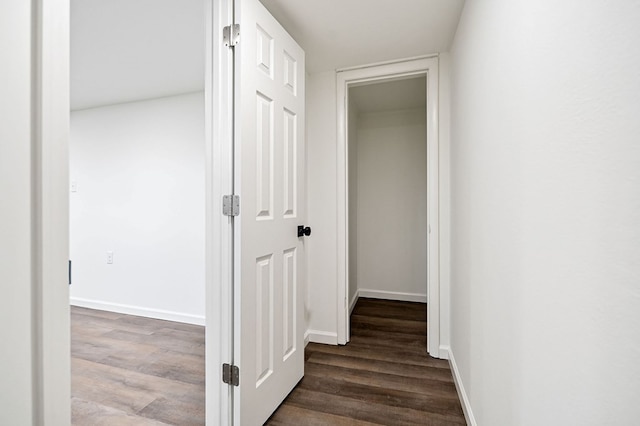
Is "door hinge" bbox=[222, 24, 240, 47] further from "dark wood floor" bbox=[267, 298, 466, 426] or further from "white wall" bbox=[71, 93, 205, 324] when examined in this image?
"dark wood floor" bbox=[267, 298, 466, 426]

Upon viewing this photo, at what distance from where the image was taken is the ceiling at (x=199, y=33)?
170cm

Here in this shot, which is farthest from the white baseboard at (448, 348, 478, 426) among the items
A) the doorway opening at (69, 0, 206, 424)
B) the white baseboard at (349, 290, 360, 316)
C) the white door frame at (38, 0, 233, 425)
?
the white door frame at (38, 0, 233, 425)

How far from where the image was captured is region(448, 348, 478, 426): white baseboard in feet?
4.78

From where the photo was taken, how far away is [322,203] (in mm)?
2512

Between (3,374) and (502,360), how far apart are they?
1357 millimetres

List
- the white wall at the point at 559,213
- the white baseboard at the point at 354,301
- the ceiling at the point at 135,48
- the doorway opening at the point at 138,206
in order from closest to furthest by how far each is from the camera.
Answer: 1. the white wall at the point at 559,213
2. the ceiling at the point at 135,48
3. the doorway opening at the point at 138,206
4. the white baseboard at the point at 354,301

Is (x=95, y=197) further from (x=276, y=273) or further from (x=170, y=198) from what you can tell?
(x=276, y=273)

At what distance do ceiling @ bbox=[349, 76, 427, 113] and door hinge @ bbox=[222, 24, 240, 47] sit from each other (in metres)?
1.79

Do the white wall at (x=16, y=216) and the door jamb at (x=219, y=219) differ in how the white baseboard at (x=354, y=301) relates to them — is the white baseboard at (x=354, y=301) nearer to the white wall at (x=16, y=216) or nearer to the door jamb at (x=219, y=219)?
the door jamb at (x=219, y=219)

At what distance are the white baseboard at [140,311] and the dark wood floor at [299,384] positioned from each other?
79 millimetres

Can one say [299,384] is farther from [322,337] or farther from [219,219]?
[219,219]

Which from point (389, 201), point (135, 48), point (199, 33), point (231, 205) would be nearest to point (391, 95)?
point (389, 201)

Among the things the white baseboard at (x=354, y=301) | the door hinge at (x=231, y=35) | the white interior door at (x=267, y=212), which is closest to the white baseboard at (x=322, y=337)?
the white interior door at (x=267, y=212)

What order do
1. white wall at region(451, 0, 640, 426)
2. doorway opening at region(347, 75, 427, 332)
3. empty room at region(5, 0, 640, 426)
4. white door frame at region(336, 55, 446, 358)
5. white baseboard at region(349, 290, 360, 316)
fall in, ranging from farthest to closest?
doorway opening at region(347, 75, 427, 332), white baseboard at region(349, 290, 360, 316), white door frame at region(336, 55, 446, 358), empty room at region(5, 0, 640, 426), white wall at region(451, 0, 640, 426)
